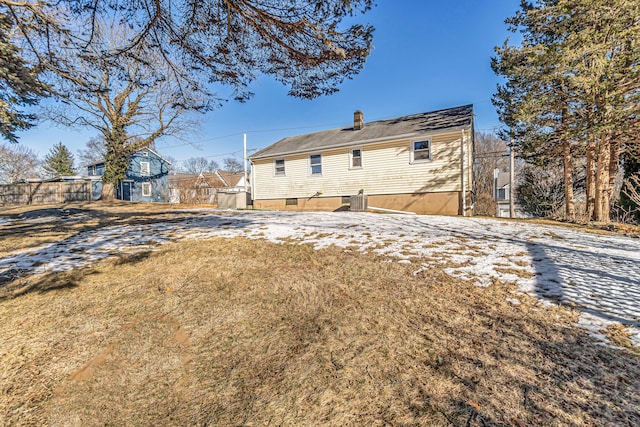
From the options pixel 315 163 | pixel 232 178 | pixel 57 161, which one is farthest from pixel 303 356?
pixel 57 161

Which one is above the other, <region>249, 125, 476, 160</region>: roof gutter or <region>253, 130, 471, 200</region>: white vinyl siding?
<region>249, 125, 476, 160</region>: roof gutter

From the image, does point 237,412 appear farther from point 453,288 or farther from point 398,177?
point 398,177

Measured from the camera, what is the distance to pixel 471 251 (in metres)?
5.08

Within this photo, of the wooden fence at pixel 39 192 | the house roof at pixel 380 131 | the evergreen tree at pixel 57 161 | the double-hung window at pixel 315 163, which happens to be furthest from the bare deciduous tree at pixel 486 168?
the evergreen tree at pixel 57 161

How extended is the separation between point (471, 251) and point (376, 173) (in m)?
9.20

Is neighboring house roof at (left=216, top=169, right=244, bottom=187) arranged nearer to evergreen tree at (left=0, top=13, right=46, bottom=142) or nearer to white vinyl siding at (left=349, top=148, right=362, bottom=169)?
white vinyl siding at (left=349, top=148, right=362, bottom=169)

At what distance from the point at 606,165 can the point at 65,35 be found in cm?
1560

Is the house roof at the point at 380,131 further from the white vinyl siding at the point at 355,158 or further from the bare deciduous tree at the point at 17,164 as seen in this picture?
the bare deciduous tree at the point at 17,164

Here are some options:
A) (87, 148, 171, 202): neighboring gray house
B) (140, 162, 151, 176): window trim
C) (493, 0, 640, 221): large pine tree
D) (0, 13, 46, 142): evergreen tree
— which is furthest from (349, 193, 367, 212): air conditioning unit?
(140, 162, 151, 176): window trim

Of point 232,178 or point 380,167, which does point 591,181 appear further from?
point 232,178

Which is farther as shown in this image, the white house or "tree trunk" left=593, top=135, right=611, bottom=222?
the white house

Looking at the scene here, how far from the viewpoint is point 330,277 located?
13.6ft

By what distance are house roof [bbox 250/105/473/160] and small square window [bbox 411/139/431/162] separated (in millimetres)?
442

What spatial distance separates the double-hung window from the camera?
15453mm
